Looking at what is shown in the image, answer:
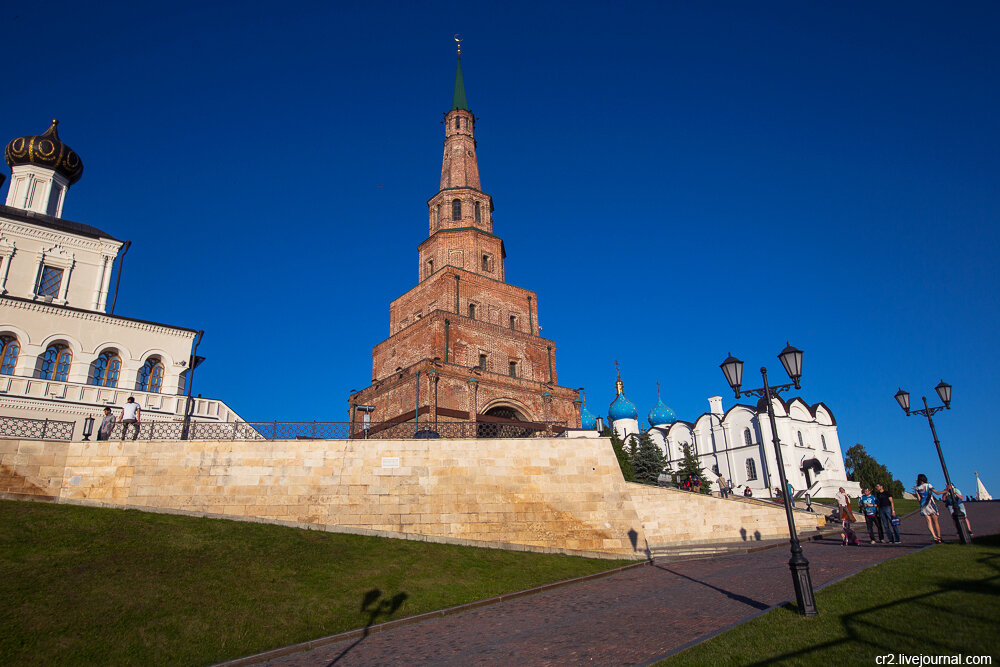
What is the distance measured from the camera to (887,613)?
297 inches

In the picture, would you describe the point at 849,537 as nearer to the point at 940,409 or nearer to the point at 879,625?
the point at 940,409

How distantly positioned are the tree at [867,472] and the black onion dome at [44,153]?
58.4 metres

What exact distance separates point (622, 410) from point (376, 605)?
→ 52.4 m

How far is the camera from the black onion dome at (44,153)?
26.9 meters

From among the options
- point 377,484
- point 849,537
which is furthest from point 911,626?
point 377,484

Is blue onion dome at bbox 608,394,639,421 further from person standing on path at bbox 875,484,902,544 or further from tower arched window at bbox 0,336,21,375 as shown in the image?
tower arched window at bbox 0,336,21,375

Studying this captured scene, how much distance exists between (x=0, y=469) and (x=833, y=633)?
18785 millimetres

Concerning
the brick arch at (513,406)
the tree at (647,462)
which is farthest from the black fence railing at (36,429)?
the tree at (647,462)

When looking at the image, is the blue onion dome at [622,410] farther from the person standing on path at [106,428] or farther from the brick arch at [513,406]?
the person standing on path at [106,428]

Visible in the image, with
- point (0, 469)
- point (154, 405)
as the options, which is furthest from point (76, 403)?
point (0, 469)

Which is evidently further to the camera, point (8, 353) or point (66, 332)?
point (66, 332)

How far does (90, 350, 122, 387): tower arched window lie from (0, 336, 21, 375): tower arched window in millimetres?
2328

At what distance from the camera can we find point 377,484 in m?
17.4

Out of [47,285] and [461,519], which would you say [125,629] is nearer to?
[461,519]
